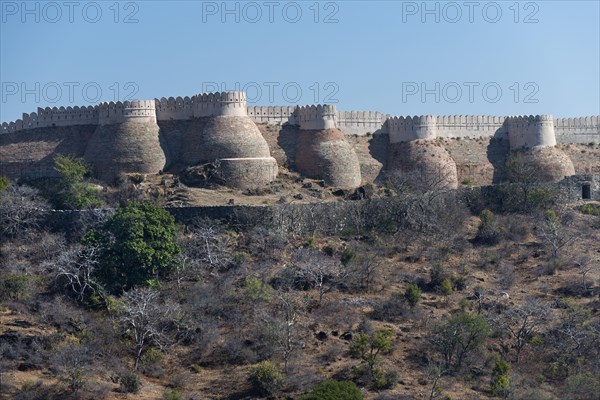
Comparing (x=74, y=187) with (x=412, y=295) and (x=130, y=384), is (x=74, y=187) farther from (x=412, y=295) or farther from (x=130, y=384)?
(x=412, y=295)

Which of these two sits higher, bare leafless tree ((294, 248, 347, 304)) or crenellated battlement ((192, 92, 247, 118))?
crenellated battlement ((192, 92, 247, 118))

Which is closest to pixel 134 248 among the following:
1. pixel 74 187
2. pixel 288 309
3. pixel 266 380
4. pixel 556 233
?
pixel 288 309

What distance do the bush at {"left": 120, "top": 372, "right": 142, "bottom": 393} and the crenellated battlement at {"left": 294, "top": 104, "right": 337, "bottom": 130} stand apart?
16.3m

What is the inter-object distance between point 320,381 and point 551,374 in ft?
19.6

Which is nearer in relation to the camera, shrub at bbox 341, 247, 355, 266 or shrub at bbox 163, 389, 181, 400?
shrub at bbox 163, 389, 181, 400

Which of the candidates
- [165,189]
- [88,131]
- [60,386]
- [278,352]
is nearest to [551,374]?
[278,352]

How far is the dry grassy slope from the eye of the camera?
1284 inches

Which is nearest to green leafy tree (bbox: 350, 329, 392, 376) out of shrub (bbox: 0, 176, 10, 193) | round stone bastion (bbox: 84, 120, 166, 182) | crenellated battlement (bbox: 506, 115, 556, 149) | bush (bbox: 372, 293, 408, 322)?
bush (bbox: 372, 293, 408, 322)

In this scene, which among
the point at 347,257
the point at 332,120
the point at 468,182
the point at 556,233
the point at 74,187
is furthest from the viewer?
the point at 468,182

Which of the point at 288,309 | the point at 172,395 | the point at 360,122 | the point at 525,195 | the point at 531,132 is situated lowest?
the point at 172,395

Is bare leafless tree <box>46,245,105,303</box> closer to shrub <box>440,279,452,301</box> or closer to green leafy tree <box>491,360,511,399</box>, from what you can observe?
shrub <box>440,279,452,301</box>

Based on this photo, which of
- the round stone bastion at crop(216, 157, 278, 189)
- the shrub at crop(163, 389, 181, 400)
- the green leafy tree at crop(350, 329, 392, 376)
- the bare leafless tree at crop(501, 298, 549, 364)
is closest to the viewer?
the shrub at crop(163, 389, 181, 400)

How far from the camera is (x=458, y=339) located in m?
33.8

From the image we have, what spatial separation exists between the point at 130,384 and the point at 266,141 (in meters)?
15.5
